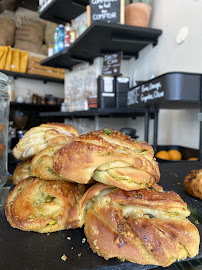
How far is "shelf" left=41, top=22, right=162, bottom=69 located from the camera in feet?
7.93

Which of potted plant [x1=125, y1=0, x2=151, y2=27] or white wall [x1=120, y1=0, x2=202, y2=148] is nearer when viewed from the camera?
white wall [x1=120, y1=0, x2=202, y2=148]

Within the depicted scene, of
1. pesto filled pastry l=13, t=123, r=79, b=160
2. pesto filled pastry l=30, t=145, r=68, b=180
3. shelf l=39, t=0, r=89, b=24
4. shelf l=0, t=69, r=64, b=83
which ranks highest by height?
shelf l=39, t=0, r=89, b=24

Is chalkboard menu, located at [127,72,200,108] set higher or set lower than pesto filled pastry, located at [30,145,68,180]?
higher

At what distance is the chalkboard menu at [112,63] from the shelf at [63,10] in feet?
3.34

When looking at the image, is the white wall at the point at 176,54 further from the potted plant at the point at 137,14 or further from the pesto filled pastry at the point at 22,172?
the pesto filled pastry at the point at 22,172

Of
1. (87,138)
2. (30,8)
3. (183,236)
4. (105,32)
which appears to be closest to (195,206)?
(183,236)

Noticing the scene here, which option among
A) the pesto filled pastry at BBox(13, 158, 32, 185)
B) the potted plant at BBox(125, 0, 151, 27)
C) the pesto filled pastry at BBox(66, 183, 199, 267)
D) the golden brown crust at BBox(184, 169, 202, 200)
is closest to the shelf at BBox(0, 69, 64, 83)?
the potted plant at BBox(125, 0, 151, 27)

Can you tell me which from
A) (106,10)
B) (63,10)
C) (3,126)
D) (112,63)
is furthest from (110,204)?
(63,10)

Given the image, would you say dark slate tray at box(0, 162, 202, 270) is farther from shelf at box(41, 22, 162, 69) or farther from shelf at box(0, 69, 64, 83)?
shelf at box(0, 69, 64, 83)

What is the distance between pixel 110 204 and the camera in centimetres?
54

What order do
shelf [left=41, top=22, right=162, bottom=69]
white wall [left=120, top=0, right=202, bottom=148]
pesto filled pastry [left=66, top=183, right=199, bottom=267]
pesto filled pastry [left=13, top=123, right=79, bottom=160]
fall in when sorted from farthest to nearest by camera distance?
shelf [left=41, top=22, right=162, bottom=69], white wall [left=120, top=0, right=202, bottom=148], pesto filled pastry [left=13, top=123, right=79, bottom=160], pesto filled pastry [left=66, top=183, right=199, bottom=267]

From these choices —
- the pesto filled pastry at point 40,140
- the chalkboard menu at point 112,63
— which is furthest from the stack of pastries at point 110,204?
the chalkboard menu at point 112,63

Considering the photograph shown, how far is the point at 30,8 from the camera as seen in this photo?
17.6ft

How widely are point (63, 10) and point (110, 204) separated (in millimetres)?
3867
